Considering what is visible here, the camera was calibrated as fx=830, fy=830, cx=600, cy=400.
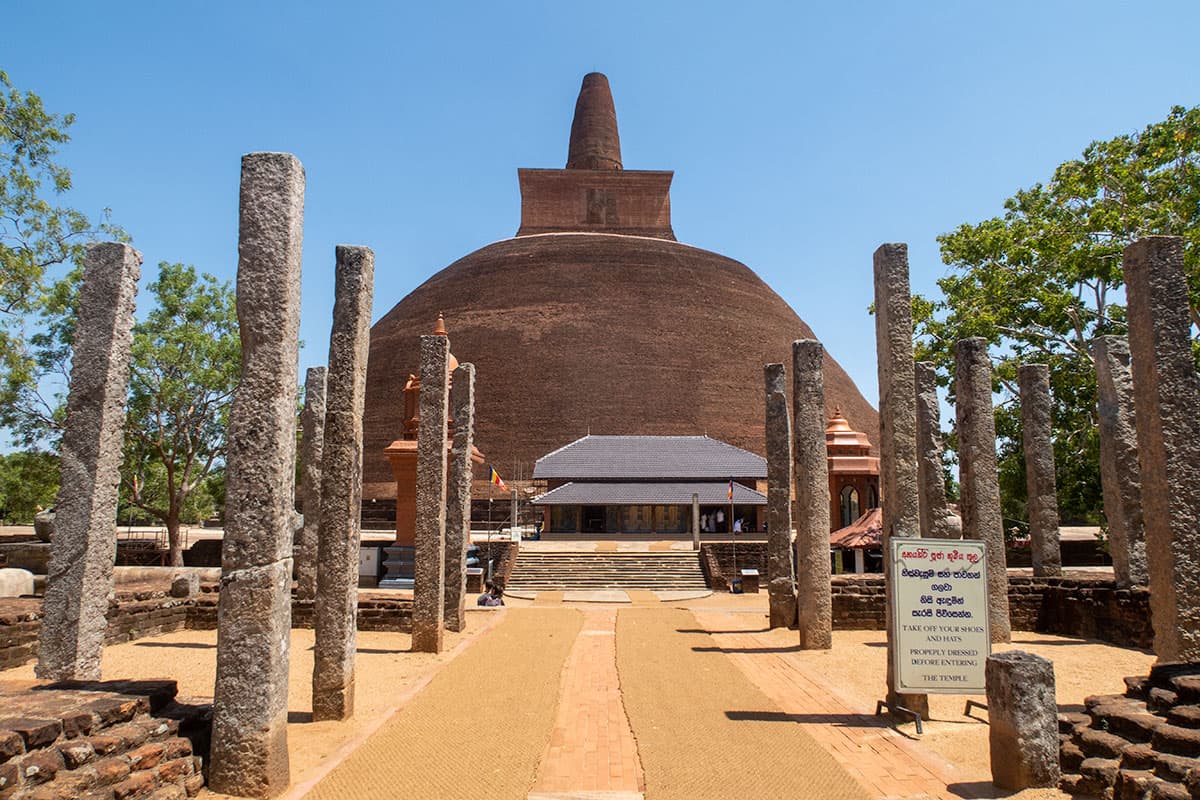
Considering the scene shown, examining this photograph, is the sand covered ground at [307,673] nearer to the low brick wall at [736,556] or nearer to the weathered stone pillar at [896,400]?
the weathered stone pillar at [896,400]

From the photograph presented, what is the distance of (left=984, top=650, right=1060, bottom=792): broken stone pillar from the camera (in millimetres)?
5340

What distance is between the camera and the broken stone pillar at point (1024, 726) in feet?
17.5

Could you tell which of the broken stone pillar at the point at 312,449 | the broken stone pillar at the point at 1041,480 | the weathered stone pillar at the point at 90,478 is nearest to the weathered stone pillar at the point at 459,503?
the broken stone pillar at the point at 312,449

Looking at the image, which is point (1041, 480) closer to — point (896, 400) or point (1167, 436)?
point (1167, 436)

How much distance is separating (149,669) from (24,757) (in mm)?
5854

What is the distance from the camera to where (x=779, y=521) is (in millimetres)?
13352

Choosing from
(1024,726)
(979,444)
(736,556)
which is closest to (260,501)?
(1024,726)

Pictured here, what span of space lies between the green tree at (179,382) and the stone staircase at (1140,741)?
24483 mm

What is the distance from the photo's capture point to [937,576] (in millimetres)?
7121

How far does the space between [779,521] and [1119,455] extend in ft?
16.6

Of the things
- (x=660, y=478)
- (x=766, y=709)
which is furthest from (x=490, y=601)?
(x=660, y=478)

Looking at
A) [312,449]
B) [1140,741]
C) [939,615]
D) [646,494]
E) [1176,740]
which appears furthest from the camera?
[646,494]

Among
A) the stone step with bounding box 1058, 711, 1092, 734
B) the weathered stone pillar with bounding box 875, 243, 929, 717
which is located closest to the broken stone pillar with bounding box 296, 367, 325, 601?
the weathered stone pillar with bounding box 875, 243, 929, 717

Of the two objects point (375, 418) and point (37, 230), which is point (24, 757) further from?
point (375, 418)
